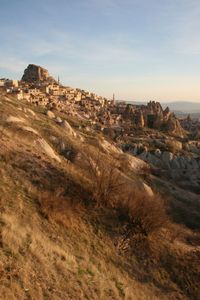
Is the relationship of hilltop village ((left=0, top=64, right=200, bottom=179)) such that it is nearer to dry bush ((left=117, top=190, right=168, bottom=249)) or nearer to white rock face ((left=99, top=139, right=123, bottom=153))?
white rock face ((left=99, top=139, right=123, bottom=153))

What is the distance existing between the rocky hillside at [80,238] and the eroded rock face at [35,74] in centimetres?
15384

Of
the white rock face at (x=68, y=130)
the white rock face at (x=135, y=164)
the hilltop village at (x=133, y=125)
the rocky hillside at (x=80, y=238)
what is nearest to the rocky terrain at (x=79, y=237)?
the rocky hillside at (x=80, y=238)

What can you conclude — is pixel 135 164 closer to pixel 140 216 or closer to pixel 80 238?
pixel 140 216

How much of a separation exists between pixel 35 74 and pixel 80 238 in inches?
6548

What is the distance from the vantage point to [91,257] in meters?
15.0

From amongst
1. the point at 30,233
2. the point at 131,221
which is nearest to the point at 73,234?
the point at 30,233

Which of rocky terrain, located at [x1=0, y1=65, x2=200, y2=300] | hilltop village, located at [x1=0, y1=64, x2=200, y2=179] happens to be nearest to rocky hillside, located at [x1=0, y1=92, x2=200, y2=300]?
rocky terrain, located at [x1=0, y1=65, x2=200, y2=300]

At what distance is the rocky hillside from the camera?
11914mm

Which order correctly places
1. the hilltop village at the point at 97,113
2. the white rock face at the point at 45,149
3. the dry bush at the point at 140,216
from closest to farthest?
the dry bush at the point at 140,216 < the white rock face at the point at 45,149 < the hilltop village at the point at 97,113

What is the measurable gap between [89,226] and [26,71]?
168980 mm

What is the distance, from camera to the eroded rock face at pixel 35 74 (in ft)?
564

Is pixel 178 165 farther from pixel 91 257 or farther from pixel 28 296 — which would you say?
pixel 28 296

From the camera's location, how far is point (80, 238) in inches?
630

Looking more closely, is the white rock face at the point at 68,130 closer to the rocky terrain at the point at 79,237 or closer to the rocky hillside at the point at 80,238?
the rocky terrain at the point at 79,237
